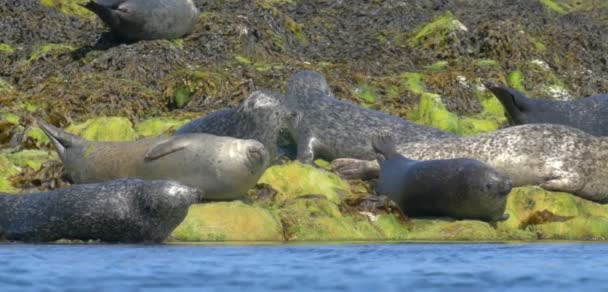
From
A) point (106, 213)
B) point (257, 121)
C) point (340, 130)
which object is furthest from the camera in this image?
point (340, 130)

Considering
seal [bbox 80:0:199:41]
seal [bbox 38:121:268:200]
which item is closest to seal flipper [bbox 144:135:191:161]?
seal [bbox 38:121:268:200]

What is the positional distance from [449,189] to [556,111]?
4.09 metres

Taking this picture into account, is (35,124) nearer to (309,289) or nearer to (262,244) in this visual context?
(262,244)

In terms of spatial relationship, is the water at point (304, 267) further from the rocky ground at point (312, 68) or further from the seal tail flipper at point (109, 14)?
the seal tail flipper at point (109, 14)

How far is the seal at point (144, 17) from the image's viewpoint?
17469 millimetres

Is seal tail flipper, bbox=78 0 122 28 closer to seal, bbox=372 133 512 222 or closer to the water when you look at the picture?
seal, bbox=372 133 512 222

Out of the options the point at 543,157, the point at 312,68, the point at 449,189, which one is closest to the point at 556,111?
the point at 543,157

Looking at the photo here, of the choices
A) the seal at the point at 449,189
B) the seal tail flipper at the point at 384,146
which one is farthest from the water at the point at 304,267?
the seal tail flipper at the point at 384,146

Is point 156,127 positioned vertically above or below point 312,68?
below

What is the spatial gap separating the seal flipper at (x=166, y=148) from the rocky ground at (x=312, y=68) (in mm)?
717

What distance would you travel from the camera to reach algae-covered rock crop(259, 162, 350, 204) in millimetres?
11086

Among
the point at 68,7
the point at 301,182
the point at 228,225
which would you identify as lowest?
the point at 228,225

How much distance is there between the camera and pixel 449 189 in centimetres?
1095

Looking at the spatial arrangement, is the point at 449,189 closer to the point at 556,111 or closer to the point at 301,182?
the point at 301,182
